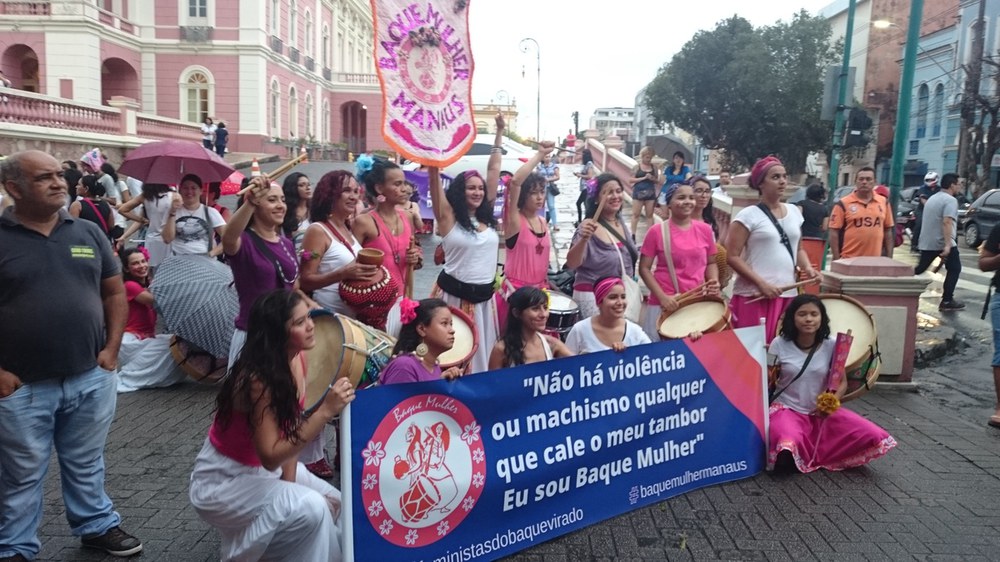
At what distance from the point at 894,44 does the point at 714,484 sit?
169 ft

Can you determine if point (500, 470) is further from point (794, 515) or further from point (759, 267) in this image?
point (759, 267)

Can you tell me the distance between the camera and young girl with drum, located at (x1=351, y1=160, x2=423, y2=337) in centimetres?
499

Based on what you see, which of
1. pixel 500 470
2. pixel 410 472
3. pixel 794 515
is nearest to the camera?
pixel 410 472

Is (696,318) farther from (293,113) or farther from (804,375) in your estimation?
(293,113)

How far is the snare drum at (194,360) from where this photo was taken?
6570 millimetres

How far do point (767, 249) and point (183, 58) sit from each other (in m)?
35.7

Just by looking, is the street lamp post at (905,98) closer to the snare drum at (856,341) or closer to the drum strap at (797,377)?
the snare drum at (856,341)

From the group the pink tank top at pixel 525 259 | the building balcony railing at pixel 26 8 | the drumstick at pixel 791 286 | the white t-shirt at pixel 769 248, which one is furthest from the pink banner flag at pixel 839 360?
the building balcony railing at pixel 26 8

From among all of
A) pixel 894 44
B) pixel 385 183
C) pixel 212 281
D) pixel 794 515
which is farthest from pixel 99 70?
pixel 894 44

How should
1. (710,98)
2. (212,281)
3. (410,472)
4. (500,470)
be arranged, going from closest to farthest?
(410,472) < (500,470) < (212,281) < (710,98)

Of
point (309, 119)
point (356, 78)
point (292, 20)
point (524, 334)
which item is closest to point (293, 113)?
point (309, 119)

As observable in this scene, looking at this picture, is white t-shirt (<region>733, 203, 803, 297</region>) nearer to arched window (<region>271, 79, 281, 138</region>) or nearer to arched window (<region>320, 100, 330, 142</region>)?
arched window (<region>271, 79, 281, 138</region>)

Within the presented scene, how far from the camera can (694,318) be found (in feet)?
16.8

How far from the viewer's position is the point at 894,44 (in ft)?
158
